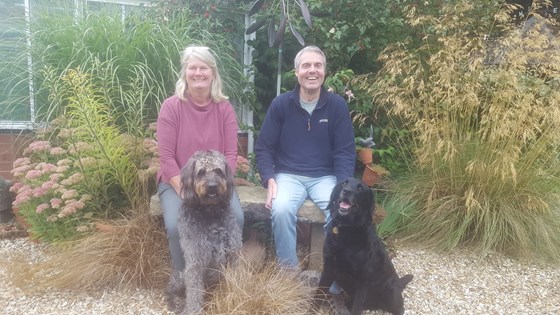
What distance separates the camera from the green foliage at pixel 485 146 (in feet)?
12.9

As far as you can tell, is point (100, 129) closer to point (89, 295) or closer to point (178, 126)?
point (178, 126)

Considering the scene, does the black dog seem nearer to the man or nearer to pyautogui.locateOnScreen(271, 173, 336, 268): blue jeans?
pyautogui.locateOnScreen(271, 173, 336, 268): blue jeans

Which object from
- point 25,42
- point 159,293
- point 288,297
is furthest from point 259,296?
point 25,42

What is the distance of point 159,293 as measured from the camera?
317cm

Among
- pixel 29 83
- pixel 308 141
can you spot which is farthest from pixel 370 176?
pixel 29 83

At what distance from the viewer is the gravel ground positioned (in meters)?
3.01

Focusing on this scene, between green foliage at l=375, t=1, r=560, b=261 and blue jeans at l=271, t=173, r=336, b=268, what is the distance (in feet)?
3.88

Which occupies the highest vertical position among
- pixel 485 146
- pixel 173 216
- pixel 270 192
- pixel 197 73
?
pixel 197 73

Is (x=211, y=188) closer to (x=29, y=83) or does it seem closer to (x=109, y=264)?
(x=109, y=264)

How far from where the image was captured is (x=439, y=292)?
341 centimetres

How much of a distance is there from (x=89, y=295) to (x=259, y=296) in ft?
4.06

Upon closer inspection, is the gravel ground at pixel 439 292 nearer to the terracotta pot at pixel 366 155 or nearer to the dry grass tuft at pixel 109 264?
the dry grass tuft at pixel 109 264

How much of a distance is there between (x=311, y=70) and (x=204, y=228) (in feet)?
4.43

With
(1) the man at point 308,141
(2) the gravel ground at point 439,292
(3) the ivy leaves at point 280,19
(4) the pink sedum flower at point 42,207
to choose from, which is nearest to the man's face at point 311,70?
(1) the man at point 308,141
